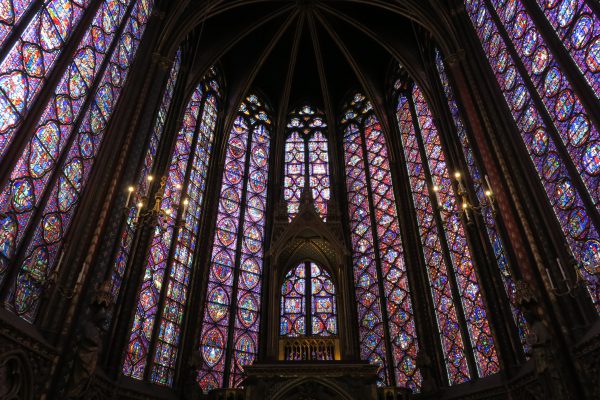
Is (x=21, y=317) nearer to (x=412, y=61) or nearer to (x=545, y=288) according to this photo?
(x=545, y=288)

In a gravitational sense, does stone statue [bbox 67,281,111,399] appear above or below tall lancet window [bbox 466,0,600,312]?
below

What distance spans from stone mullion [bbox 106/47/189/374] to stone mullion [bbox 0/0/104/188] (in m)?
3.92

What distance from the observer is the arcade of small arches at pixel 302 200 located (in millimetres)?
8164

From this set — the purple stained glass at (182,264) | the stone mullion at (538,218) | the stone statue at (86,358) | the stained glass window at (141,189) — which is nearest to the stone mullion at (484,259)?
the stone mullion at (538,218)

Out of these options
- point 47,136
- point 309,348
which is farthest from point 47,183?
point 309,348

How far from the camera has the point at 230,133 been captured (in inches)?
A: 734

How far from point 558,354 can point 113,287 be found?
9278 millimetres

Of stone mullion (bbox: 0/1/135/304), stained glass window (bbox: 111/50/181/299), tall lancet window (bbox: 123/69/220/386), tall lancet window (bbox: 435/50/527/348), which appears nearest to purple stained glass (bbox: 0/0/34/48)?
stone mullion (bbox: 0/1/135/304)

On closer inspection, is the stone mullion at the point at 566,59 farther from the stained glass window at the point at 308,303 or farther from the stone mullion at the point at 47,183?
the stone mullion at the point at 47,183

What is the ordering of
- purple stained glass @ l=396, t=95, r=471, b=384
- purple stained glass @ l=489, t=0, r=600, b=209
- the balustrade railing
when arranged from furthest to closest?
1. purple stained glass @ l=396, t=95, r=471, b=384
2. the balustrade railing
3. purple stained glass @ l=489, t=0, r=600, b=209

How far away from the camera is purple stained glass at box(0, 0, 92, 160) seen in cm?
714

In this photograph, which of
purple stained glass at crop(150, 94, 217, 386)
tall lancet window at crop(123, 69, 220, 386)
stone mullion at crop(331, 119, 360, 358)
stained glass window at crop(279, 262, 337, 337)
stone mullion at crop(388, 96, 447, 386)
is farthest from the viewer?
stained glass window at crop(279, 262, 337, 337)

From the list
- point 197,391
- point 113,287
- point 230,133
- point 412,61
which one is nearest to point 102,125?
point 113,287

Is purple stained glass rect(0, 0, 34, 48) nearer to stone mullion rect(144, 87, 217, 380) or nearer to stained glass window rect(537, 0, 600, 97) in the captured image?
stone mullion rect(144, 87, 217, 380)
